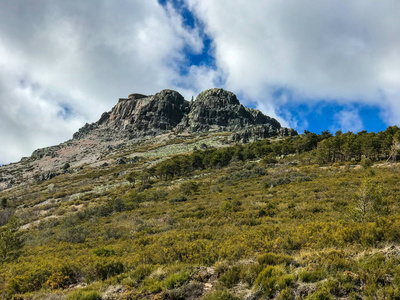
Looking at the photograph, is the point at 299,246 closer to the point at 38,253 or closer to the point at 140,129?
the point at 38,253

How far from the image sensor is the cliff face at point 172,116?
16025 cm

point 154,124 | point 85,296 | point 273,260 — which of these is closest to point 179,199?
point 85,296

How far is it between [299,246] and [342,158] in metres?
43.6

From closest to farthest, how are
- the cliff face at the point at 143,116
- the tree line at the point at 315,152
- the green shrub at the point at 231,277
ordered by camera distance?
the green shrub at the point at 231,277
the tree line at the point at 315,152
the cliff face at the point at 143,116

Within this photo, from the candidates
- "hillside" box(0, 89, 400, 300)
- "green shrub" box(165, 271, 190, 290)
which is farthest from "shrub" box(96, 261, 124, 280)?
"green shrub" box(165, 271, 190, 290)

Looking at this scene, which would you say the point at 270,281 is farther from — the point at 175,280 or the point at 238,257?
the point at 175,280

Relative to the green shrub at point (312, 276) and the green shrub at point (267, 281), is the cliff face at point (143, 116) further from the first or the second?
the green shrub at point (312, 276)

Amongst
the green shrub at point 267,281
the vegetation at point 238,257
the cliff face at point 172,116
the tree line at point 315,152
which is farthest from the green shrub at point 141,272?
the cliff face at point 172,116

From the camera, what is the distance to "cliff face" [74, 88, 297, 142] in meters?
160

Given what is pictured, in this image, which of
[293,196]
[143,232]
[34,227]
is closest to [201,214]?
[143,232]

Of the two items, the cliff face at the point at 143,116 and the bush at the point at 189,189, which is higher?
the cliff face at the point at 143,116

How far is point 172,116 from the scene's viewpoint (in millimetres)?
175000

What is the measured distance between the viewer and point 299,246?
8.00 m

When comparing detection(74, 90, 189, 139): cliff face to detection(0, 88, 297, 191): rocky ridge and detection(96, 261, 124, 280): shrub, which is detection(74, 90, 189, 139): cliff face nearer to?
detection(0, 88, 297, 191): rocky ridge
